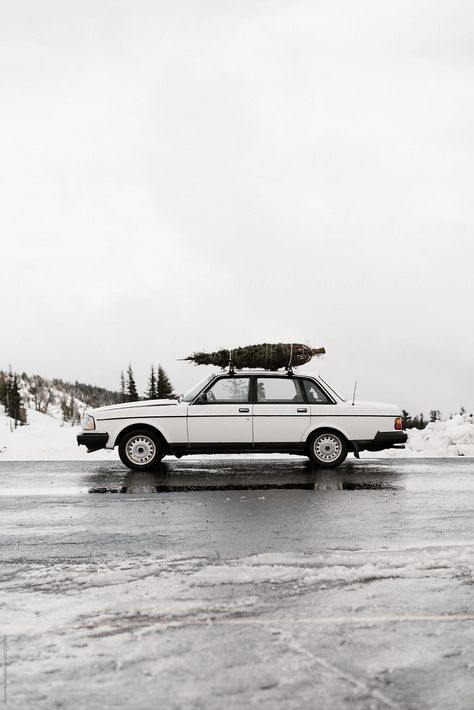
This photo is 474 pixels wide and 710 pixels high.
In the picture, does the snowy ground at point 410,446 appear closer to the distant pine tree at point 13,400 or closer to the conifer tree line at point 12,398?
the conifer tree line at point 12,398

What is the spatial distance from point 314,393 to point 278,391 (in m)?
0.66

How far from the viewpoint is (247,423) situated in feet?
40.3

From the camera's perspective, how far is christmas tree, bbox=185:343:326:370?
52.8 feet

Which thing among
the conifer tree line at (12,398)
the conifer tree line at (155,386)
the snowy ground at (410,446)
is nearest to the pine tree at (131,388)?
the conifer tree line at (155,386)

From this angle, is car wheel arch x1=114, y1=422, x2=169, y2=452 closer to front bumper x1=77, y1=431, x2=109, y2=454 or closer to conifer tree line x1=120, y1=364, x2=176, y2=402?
front bumper x1=77, y1=431, x2=109, y2=454

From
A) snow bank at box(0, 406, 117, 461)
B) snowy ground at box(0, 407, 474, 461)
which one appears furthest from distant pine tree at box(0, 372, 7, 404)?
snowy ground at box(0, 407, 474, 461)

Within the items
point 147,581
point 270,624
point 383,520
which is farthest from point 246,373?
point 270,624

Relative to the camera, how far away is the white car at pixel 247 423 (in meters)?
12.2

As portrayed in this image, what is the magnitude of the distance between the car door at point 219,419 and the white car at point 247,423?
0.06 feet

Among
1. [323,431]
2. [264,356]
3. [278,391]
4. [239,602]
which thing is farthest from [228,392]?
[239,602]

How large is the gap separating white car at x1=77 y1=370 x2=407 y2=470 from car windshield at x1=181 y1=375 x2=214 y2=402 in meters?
0.02

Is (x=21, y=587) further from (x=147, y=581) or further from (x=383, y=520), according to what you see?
(x=383, y=520)

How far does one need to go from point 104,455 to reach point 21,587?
10.7m

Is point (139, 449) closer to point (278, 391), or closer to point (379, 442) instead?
point (278, 391)
